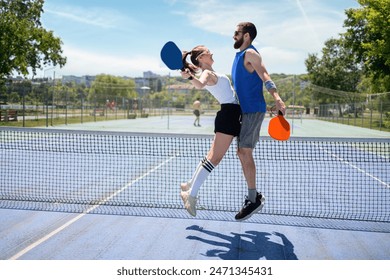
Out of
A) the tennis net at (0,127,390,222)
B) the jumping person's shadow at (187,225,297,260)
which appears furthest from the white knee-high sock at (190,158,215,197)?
the tennis net at (0,127,390,222)

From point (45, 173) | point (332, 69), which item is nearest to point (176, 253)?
point (45, 173)

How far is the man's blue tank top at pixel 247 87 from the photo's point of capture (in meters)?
4.08

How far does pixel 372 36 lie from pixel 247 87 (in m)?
33.2

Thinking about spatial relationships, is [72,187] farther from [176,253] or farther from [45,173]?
[176,253]

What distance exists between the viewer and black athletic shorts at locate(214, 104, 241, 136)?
4105 millimetres

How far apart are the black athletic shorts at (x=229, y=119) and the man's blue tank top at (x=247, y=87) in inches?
3.9

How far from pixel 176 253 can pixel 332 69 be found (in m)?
56.5

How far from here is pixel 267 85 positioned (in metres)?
3.87

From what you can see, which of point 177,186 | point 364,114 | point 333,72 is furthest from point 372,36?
point 177,186

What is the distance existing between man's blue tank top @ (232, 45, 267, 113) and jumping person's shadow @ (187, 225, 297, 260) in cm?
130

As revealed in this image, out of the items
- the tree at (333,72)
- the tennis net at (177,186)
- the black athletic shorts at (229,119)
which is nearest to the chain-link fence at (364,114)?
the tree at (333,72)

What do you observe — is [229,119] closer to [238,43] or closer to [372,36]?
[238,43]

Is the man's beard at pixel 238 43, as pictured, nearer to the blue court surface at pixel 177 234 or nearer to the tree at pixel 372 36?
Answer: the blue court surface at pixel 177 234

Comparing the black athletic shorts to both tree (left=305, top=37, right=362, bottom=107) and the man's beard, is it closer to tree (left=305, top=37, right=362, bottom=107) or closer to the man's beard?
the man's beard
